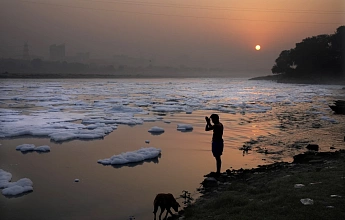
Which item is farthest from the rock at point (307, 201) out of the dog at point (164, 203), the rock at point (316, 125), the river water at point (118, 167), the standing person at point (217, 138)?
the rock at point (316, 125)

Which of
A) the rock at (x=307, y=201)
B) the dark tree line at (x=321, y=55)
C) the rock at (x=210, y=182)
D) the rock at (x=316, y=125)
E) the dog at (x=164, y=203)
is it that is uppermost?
the dark tree line at (x=321, y=55)

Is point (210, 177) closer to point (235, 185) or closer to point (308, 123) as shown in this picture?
point (235, 185)

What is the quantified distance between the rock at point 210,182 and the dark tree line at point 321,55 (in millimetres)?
81293

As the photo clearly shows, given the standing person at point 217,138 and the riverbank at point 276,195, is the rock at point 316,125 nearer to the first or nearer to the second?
the riverbank at point 276,195

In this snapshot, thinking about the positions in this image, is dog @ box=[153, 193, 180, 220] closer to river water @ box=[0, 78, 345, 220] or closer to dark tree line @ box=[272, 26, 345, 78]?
river water @ box=[0, 78, 345, 220]

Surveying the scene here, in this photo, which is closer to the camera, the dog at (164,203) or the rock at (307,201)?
the rock at (307,201)

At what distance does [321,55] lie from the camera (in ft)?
273

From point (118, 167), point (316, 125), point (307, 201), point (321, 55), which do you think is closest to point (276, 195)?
point (307, 201)

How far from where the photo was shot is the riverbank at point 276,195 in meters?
4.71

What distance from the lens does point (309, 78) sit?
88.7 m

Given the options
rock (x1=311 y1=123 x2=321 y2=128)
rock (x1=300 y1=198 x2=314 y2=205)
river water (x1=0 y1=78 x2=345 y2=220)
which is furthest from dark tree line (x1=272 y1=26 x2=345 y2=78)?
rock (x1=300 y1=198 x2=314 y2=205)

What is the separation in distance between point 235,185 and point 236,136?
6719mm

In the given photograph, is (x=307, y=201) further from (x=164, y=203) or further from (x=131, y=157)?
(x=131, y=157)

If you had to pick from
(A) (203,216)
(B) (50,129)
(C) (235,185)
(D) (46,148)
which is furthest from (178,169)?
(B) (50,129)
